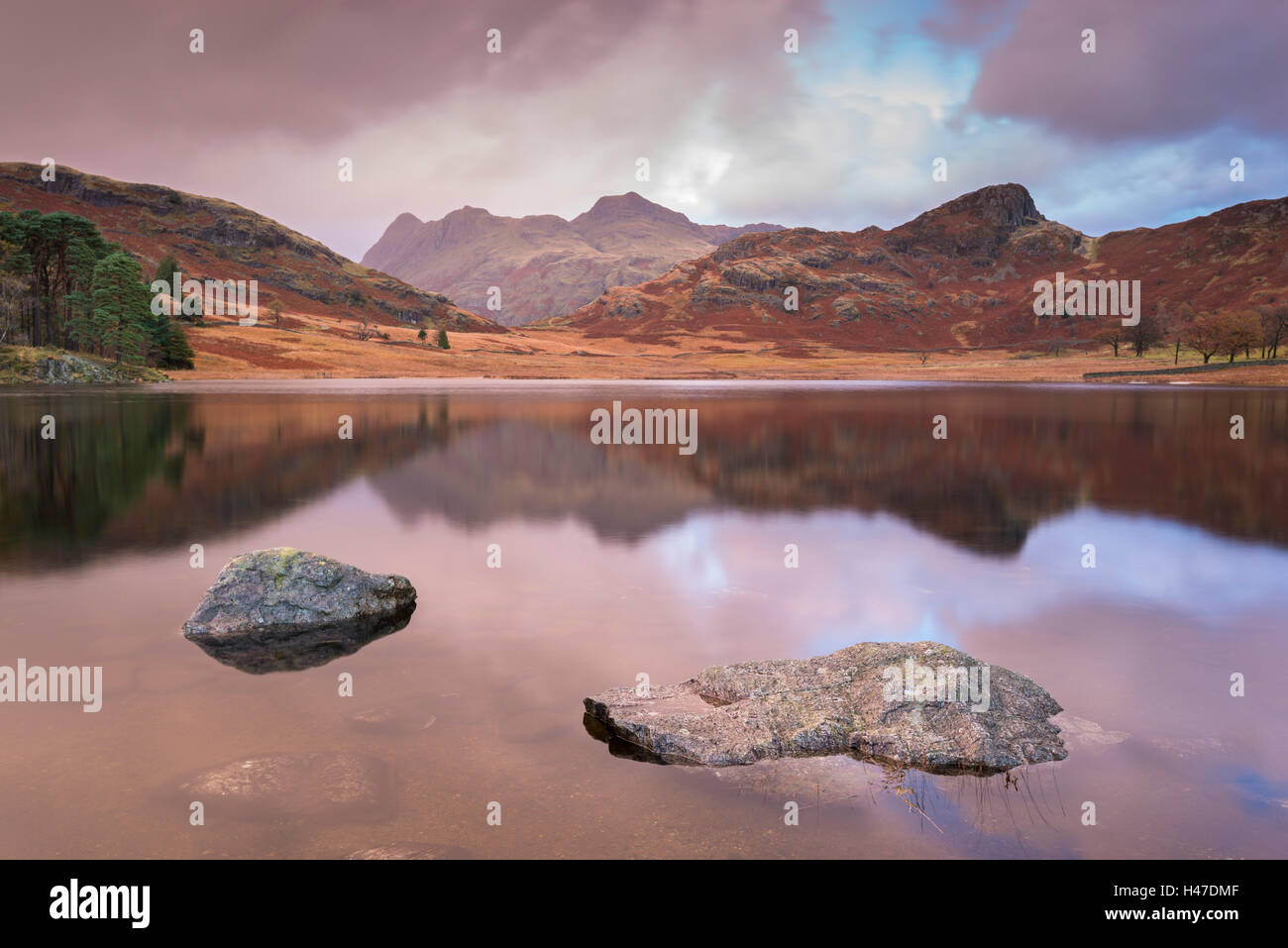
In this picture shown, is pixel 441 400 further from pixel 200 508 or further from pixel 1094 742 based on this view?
pixel 1094 742

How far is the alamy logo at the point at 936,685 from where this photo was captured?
32.0 ft

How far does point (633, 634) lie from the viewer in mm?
13680

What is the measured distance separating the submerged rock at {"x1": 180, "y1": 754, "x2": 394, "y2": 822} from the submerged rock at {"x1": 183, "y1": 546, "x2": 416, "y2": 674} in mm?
3679

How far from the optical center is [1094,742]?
9.38m

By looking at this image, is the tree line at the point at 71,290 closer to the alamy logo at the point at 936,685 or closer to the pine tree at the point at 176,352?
the pine tree at the point at 176,352

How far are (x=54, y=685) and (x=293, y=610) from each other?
3600 millimetres

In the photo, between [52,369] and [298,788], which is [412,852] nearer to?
[298,788]

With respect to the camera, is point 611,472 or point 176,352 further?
point 176,352

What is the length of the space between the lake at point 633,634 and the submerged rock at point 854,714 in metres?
0.30

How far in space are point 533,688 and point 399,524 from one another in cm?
1402

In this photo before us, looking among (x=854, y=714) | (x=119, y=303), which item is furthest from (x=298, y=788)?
(x=119, y=303)
